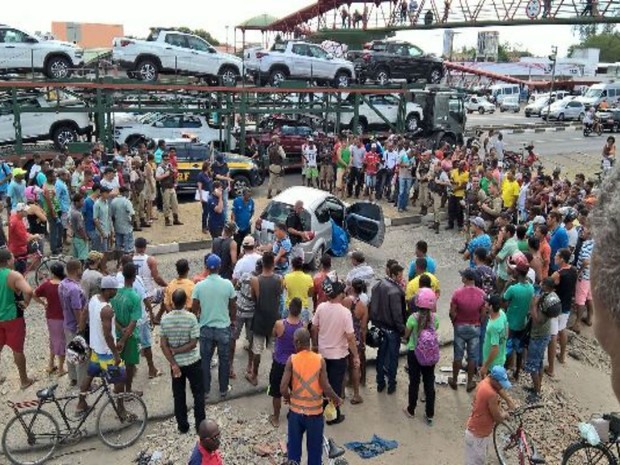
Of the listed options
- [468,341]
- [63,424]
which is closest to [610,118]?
[468,341]

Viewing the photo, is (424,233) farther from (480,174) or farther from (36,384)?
(36,384)

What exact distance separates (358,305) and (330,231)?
5031mm

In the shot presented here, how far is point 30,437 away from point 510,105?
161 feet

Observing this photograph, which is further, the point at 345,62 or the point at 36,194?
the point at 345,62

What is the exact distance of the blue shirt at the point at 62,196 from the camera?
35.3 feet

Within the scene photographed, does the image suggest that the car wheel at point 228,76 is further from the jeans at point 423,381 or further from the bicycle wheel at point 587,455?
the bicycle wheel at point 587,455

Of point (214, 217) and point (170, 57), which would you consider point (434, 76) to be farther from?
point (214, 217)

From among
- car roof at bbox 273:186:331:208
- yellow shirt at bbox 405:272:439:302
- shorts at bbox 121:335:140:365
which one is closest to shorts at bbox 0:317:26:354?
shorts at bbox 121:335:140:365

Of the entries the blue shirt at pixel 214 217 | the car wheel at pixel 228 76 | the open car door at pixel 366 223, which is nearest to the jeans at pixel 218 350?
the blue shirt at pixel 214 217

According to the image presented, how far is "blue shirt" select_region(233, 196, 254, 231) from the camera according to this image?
36.8ft

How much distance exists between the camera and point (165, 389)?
7.40 meters

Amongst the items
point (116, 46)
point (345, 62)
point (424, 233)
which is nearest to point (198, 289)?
point (424, 233)

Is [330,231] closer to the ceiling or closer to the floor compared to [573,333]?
closer to the ceiling

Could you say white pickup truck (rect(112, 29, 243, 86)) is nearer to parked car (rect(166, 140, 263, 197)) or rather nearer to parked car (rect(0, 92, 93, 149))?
parked car (rect(0, 92, 93, 149))
